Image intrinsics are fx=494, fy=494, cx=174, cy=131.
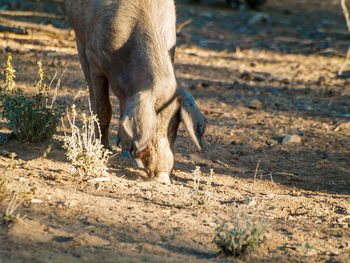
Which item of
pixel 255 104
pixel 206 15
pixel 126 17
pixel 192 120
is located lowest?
pixel 255 104

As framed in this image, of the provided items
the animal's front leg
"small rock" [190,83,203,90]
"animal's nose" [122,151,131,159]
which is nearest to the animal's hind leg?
the animal's front leg

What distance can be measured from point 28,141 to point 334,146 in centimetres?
430

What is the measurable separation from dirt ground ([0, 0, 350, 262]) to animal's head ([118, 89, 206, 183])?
A: 0.83 feet

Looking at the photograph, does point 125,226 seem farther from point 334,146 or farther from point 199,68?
point 199,68

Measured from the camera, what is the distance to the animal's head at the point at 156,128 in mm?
4672

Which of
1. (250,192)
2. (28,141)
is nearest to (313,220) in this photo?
(250,192)

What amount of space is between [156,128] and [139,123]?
1.03 feet

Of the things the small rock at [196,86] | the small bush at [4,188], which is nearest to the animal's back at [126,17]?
the small bush at [4,188]

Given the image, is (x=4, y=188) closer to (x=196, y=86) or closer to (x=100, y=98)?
(x=100, y=98)

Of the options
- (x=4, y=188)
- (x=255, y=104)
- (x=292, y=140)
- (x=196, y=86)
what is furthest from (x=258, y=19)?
(x=4, y=188)

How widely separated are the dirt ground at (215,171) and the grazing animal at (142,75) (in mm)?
475

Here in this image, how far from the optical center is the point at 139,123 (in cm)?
465

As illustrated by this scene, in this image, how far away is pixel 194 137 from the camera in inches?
193

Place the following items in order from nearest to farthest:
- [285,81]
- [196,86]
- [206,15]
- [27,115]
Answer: [27,115] → [196,86] → [285,81] → [206,15]
